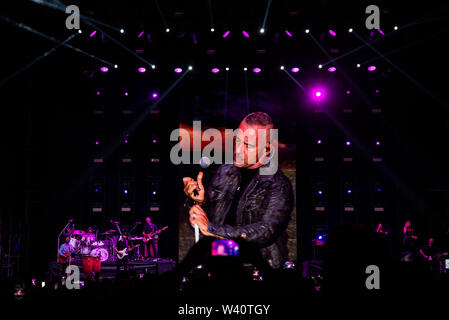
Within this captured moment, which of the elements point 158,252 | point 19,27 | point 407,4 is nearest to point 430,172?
point 407,4

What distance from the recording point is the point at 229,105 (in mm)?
9797

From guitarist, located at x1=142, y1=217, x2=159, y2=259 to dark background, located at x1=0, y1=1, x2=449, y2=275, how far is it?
0.25 metres

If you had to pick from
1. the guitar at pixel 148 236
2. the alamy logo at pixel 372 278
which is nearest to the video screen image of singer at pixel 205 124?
the guitar at pixel 148 236

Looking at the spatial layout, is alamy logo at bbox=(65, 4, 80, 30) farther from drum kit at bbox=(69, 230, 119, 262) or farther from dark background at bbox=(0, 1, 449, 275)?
drum kit at bbox=(69, 230, 119, 262)

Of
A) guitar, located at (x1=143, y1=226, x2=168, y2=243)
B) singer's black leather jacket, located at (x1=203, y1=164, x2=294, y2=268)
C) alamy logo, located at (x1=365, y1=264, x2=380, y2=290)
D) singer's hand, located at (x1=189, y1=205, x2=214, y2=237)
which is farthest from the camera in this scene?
guitar, located at (x1=143, y1=226, x2=168, y2=243)

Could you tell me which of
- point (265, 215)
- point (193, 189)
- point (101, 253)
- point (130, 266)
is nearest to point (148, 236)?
point (130, 266)

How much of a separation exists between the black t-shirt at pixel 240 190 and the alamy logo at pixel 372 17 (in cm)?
435

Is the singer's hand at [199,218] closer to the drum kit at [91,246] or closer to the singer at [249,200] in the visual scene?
the singer at [249,200]

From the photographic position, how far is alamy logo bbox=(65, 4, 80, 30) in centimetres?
844

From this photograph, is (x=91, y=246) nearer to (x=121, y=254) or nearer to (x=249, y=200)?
(x=121, y=254)

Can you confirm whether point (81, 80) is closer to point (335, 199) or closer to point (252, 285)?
point (335, 199)

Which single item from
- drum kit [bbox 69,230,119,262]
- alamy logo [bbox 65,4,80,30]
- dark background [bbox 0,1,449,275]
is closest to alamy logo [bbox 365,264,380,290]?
dark background [bbox 0,1,449,275]

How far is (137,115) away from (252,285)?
380 inches

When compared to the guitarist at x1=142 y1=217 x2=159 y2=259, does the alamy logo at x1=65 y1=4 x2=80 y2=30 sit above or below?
above
